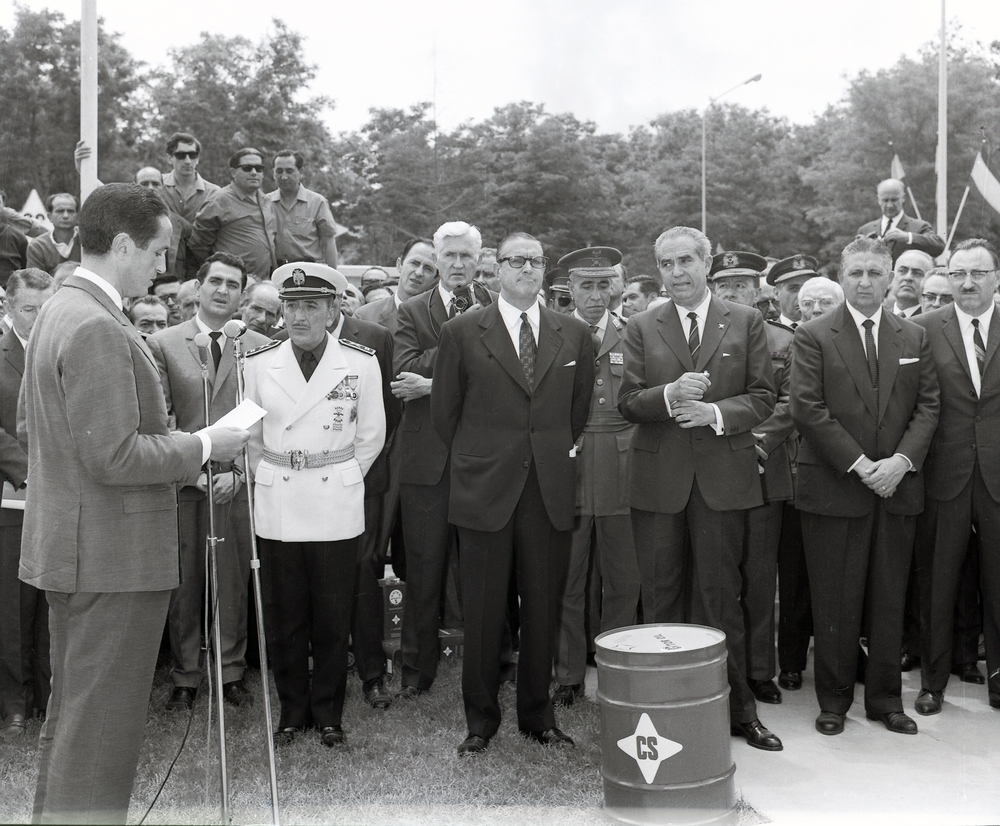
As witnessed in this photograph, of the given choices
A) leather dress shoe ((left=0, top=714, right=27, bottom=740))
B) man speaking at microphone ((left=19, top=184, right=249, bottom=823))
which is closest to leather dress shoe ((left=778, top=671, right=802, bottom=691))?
man speaking at microphone ((left=19, top=184, right=249, bottom=823))

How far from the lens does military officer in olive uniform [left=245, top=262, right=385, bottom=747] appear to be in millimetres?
4879

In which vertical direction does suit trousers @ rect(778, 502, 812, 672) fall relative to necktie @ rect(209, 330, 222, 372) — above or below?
below

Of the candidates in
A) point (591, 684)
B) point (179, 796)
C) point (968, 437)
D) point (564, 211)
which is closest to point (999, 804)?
point (968, 437)

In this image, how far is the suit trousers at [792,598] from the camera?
19.5 ft

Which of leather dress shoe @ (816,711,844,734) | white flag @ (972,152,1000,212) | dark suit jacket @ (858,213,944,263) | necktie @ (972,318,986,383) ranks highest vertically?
white flag @ (972,152,1000,212)

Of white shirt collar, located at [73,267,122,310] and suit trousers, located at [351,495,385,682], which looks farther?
suit trousers, located at [351,495,385,682]

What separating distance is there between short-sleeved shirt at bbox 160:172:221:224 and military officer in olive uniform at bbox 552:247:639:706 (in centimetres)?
467

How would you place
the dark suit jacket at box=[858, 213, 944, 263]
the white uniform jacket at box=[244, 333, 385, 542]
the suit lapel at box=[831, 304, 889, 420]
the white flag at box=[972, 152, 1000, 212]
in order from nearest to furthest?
the white uniform jacket at box=[244, 333, 385, 542], the suit lapel at box=[831, 304, 889, 420], the dark suit jacket at box=[858, 213, 944, 263], the white flag at box=[972, 152, 1000, 212]

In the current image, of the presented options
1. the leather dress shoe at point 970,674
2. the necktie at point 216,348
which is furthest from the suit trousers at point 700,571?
the necktie at point 216,348

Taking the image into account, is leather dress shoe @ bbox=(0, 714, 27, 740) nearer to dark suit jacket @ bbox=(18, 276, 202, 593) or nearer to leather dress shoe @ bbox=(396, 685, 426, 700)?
leather dress shoe @ bbox=(396, 685, 426, 700)

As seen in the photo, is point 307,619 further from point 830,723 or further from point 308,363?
point 830,723

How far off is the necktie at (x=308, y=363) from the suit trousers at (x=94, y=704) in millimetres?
1909

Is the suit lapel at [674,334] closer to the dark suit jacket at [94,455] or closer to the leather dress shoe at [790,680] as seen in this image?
the leather dress shoe at [790,680]

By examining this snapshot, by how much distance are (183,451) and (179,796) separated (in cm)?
196
